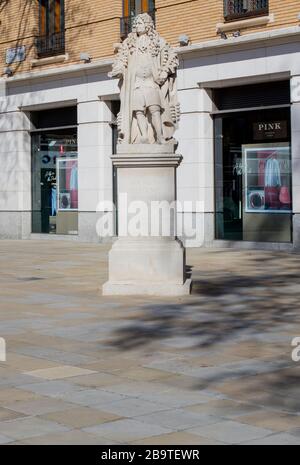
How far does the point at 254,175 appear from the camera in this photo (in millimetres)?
23625

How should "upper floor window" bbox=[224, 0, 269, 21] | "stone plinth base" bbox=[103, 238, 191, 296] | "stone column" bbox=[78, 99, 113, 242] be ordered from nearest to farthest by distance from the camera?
"stone plinth base" bbox=[103, 238, 191, 296] → "upper floor window" bbox=[224, 0, 269, 21] → "stone column" bbox=[78, 99, 113, 242]

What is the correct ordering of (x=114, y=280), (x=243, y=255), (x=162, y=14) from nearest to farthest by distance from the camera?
(x=114, y=280), (x=243, y=255), (x=162, y=14)

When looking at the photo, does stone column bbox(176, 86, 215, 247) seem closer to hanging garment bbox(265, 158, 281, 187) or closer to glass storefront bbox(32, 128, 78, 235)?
hanging garment bbox(265, 158, 281, 187)

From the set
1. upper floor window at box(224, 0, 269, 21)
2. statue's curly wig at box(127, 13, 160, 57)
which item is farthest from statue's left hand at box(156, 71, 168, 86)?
upper floor window at box(224, 0, 269, 21)

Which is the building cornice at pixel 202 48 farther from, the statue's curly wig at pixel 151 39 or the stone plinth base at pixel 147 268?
the stone plinth base at pixel 147 268

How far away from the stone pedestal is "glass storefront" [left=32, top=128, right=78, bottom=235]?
14275 millimetres

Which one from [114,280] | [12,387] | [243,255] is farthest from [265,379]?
[243,255]

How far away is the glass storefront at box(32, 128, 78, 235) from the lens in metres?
28.3

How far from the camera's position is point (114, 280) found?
45.0ft

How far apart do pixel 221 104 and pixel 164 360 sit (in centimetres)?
1623

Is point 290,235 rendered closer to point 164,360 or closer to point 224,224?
point 224,224

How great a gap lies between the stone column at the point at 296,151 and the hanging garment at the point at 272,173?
3.20 feet

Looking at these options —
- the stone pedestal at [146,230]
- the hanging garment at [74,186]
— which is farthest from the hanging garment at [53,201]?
the stone pedestal at [146,230]

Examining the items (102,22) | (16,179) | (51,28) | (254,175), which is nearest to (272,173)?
(254,175)
